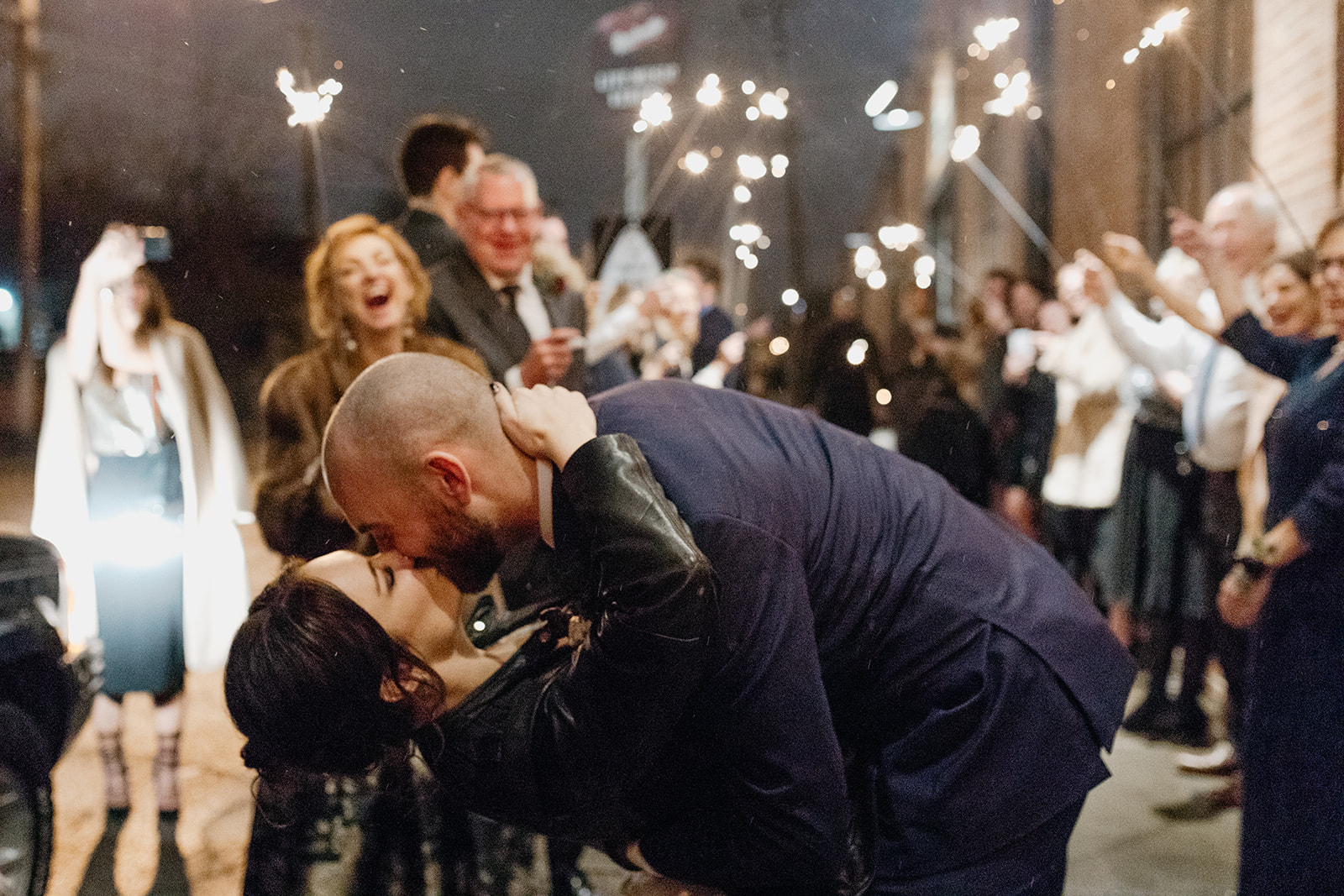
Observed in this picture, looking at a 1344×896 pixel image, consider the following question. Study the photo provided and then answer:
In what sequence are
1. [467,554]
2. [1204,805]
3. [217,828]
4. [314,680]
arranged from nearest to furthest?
[314,680]
[467,554]
[217,828]
[1204,805]

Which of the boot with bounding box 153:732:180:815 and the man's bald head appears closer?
the man's bald head

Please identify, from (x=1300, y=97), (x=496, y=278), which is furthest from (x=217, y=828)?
(x=1300, y=97)

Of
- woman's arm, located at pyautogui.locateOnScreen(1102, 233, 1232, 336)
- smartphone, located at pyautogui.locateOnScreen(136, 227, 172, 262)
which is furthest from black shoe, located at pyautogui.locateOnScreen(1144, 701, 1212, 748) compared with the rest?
smartphone, located at pyautogui.locateOnScreen(136, 227, 172, 262)

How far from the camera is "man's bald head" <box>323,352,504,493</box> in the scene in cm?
124

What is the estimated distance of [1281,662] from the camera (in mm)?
1946

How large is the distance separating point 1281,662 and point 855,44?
153cm

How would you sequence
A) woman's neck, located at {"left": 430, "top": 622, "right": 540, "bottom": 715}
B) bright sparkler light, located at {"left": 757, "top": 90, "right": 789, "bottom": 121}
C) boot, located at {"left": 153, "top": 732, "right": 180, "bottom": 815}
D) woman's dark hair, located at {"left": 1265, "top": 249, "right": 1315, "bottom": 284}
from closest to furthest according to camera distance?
woman's neck, located at {"left": 430, "top": 622, "right": 540, "bottom": 715} < woman's dark hair, located at {"left": 1265, "top": 249, "right": 1315, "bottom": 284} < bright sparkler light, located at {"left": 757, "top": 90, "right": 789, "bottom": 121} < boot, located at {"left": 153, "top": 732, "right": 180, "bottom": 815}

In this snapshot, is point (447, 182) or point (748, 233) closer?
point (447, 182)

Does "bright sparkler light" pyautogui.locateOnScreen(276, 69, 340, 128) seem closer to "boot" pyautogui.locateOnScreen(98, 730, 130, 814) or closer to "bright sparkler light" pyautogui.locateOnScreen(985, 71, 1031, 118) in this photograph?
"boot" pyautogui.locateOnScreen(98, 730, 130, 814)

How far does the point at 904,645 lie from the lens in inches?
49.1

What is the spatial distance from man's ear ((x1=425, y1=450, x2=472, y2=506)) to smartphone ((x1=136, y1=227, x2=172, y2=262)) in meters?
1.20

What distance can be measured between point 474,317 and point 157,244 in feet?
2.13

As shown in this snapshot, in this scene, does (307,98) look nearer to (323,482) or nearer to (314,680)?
(323,482)

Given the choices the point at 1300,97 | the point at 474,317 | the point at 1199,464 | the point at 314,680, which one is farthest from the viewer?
the point at 1199,464
